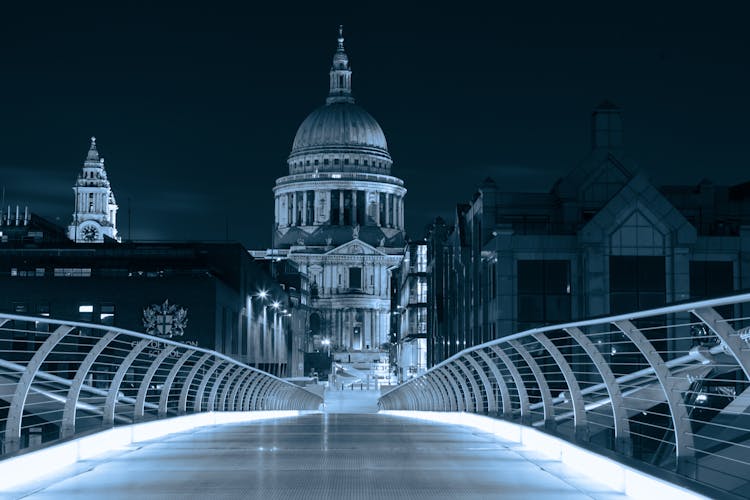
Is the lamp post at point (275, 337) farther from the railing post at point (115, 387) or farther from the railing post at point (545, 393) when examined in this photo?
the railing post at point (545, 393)

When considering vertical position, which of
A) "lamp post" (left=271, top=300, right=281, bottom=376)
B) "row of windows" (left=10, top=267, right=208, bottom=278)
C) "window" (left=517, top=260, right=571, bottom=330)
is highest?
"row of windows" (left=10, top=267, right=208, bottom=278)

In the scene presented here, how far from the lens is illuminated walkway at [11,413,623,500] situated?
30.5ft

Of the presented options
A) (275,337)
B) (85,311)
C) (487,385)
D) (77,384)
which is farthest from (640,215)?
(275,337)

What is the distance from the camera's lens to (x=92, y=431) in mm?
13125

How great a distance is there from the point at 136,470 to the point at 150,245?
291ft

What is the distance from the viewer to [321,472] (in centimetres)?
1076

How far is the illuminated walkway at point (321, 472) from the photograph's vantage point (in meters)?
9.30

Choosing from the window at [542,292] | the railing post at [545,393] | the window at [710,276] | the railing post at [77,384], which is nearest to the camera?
the railing post at [77,384]

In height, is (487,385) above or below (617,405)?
below

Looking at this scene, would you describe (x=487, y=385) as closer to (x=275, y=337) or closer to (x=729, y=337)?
(x=729, y=337)

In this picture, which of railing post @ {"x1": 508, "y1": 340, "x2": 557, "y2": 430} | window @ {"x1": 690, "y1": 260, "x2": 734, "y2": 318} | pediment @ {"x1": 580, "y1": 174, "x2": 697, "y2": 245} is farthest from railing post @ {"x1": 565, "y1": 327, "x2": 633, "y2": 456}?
window @ {"x1": 690, "y1": 260, "x2": 734, "y2": 318}

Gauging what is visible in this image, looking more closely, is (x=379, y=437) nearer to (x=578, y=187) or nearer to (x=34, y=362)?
(x=34, y=362)

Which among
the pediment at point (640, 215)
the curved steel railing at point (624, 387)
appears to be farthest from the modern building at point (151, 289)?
the curved steel railing at point (624, 387)

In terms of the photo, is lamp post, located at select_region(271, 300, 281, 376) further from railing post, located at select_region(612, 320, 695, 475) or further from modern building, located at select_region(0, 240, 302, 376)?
railing post, located at select_region(612, 320, 695, 475)
